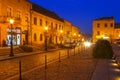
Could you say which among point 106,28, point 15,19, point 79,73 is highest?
point 106,28

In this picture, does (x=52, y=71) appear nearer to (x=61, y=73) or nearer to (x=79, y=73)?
(x=61, y=73)

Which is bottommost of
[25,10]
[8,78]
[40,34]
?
[8,78]

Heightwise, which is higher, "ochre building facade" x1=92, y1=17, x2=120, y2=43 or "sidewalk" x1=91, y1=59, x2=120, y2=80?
"ochre building facade" x1=92, y1=17, x2=120, y2=43

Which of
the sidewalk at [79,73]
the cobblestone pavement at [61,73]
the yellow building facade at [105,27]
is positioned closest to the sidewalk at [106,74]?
the sidewalk at [79,73]

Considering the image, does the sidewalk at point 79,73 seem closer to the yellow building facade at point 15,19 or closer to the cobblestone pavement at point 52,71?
the cobblestone pavement at point 52,71

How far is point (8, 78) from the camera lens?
12188 millimetres

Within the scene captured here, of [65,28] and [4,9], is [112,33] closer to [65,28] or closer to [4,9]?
[65,28]

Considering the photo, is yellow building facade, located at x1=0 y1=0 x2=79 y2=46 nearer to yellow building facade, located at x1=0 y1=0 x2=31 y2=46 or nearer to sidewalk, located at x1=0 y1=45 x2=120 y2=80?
yellow building facade, located at x1=0 y1=0 x2=31 y2=46

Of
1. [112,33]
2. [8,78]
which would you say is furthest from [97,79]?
[112,33]

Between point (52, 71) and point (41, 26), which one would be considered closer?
point (52, 71)

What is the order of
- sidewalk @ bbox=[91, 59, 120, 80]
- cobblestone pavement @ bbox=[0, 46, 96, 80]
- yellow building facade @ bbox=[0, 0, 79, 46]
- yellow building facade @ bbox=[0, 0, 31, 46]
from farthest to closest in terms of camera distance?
yellow building facade @ bbox=[0, 0, 79, 46] < yellow building facade @ bbox=[0, 0, 31, 46] < cobblestone pavement @ bbox=[0, 46, 96, 80] < sidewalk @ bbox=[91, 59, 120, 80]

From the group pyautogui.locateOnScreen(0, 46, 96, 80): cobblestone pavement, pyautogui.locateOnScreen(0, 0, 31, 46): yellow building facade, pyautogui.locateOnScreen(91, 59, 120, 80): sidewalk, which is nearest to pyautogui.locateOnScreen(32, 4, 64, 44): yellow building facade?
pyautogui.locateOnScreen(0, 0, 31, 46): yellow building facade

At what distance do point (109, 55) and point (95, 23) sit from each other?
77430mm

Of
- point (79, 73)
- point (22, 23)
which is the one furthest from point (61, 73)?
point (22, 23)
